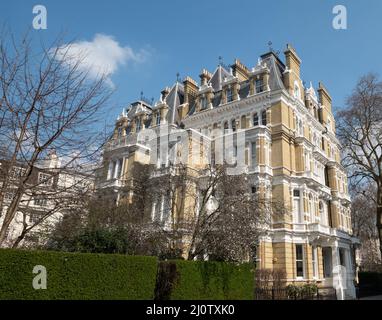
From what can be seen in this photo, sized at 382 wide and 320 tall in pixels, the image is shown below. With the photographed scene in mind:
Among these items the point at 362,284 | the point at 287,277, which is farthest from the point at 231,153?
the point at 362,284

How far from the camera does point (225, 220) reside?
1630 cm

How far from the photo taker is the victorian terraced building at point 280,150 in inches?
1022

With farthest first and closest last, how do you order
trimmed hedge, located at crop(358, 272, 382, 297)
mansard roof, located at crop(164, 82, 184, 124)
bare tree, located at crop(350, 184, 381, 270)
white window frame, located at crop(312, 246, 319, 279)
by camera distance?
1. bare tree, located at crop(350, 184, 381, 270)
2. mansard roof, located at crop(164, 82, 184, 124)
3. trimmed hedge, located at crop(358, 272, 382, 297)
4. white window frame, located at crop(312, 246, 319, 279)

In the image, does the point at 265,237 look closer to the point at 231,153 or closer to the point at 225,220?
the point at 231,153

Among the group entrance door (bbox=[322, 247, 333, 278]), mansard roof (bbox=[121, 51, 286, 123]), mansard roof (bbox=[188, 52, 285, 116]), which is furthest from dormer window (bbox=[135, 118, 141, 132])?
entrance door (bbox=[322, 247, 333, 278])

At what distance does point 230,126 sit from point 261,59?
795cm

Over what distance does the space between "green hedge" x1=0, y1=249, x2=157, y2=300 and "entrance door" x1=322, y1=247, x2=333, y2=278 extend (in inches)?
881

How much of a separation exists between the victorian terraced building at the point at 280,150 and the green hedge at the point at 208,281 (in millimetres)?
7580

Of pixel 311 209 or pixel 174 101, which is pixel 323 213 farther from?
pixel 174 101

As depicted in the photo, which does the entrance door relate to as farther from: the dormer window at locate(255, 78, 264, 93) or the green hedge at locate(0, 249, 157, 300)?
the green hedge at locate(0, 249, 157, 300)

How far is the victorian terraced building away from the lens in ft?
85.1

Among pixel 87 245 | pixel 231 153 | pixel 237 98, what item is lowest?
pixel 87 245

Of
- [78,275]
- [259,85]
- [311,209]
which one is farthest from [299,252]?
[78,275]

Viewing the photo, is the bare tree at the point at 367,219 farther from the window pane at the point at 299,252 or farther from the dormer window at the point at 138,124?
the dormer window at the point at 138,124
